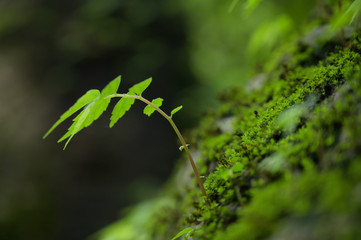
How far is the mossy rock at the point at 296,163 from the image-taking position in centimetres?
82

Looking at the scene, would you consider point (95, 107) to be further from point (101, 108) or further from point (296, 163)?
point (296, 163)

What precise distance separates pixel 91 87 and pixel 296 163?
7265 mm

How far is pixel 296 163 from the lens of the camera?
1079 millimetres

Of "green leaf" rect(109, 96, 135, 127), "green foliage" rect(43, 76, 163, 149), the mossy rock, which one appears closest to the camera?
the mossy rock

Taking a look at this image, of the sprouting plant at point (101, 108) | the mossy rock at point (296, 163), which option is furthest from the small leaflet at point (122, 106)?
the mossy rock at point (296, 163)

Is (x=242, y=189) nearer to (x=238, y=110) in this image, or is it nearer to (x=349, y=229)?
(x=349, y=229)

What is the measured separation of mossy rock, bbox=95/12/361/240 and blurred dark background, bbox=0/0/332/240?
17.1 feet

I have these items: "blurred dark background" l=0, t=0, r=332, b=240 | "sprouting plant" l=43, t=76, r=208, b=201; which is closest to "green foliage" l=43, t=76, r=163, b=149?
"sprouting plant" l=43, t=76, r=208, b=201

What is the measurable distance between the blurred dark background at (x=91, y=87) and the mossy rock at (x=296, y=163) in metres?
5.21

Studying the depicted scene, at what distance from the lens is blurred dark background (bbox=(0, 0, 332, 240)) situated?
6969 millimetres

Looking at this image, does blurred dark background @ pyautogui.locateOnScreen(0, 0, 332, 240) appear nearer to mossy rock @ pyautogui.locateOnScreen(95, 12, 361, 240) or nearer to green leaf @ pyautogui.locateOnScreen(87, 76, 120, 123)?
mossy rock @ pyautogui.locateOnScreen(95, 12, 361, 240)

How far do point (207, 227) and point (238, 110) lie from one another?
1.18 meters

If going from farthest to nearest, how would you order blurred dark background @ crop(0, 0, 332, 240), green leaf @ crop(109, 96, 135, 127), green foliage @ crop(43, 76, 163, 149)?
blurred dark background @ crop(0, 0, 332, 240) → green leaf @ crop(109, 96, 135, 127) → green foliage @ crop(43, 76, 163, 149)

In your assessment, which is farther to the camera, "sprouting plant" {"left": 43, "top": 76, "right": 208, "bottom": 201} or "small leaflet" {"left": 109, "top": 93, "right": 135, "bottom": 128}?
"small leaflet" {"left": 109, "top": 93, "right": 135, "bottom": 128}
